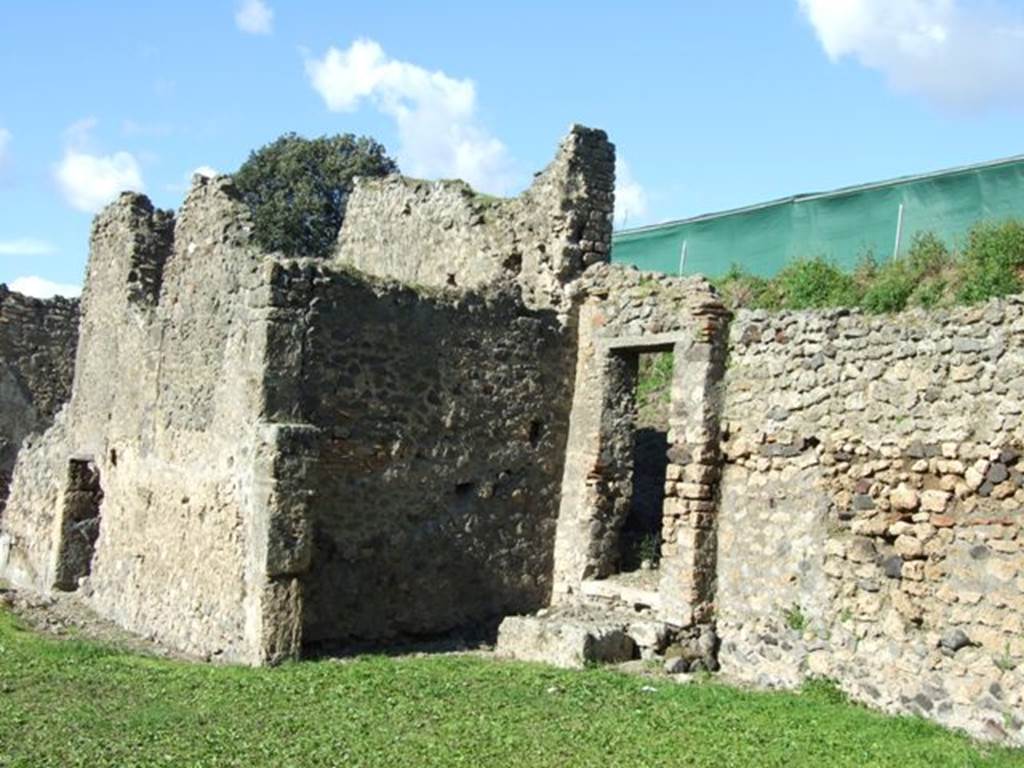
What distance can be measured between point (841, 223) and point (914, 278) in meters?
2.35

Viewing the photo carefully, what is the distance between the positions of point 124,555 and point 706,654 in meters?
6.35

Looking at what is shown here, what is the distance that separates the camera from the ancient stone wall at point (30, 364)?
21391 mm

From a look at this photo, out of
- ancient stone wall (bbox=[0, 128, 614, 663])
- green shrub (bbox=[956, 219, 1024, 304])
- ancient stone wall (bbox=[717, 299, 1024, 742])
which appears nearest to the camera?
ancient stone wall (bbox=[717, 299, 1024, 742])

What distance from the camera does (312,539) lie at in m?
11.1

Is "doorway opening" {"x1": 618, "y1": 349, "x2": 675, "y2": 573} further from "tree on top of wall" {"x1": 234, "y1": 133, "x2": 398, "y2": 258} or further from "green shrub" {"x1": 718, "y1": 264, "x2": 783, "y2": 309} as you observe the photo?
"tree on top of wall" {"x1": 234, "y1": 133, "x2": 398, "y2": 258}

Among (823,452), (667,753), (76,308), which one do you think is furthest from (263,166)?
(667,753)

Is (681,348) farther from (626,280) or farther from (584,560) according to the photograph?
(584,560)

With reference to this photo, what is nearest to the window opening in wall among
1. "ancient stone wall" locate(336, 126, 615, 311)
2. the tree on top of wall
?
"ancient stone wall" locate(336, 126, 615, 311)

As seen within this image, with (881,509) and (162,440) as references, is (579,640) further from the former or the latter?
(162,440)

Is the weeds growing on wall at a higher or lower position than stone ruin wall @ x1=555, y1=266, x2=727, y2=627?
higher

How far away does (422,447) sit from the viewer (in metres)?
12.0

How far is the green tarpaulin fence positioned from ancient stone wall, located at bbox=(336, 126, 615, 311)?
378 centimetres

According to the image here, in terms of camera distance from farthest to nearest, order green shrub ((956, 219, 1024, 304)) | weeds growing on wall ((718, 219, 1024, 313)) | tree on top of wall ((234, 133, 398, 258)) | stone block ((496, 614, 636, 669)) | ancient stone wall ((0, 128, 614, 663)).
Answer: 1. tree on top of wall ((234, 133, 398, 258))
2. weeds growing on wall ((718, 219, 1024, 313))
3. green shrub ((956, 219, 1024, 304))
4. ancient stone wall ((0, 128, 614, 663))
5. stone block ((496, 614, 636, 669))

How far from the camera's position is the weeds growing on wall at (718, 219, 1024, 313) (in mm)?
12984
